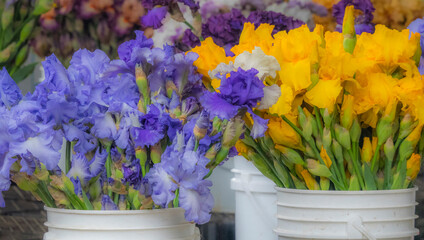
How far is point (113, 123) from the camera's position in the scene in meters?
0.68

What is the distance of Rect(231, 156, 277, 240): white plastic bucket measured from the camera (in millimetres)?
1040

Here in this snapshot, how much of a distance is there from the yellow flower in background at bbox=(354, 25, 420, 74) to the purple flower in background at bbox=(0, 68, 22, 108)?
1.17 ft

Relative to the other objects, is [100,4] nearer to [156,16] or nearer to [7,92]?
[156,16]

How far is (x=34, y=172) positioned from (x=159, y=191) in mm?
115

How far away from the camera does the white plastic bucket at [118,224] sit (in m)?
0.67

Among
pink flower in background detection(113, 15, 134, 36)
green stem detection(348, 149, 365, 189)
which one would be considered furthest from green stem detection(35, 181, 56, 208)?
pink flower in background detection(113, 15, 134, 36)

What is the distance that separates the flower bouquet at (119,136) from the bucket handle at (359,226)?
18 cm

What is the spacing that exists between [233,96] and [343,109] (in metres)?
0.18

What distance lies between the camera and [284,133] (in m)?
0.79

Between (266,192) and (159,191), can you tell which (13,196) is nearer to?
(266,192)

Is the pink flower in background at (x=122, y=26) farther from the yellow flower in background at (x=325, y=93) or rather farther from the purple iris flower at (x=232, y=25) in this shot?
the yellow flower in background at (x=325, y=93)

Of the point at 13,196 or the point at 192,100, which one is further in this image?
the point at 13,196

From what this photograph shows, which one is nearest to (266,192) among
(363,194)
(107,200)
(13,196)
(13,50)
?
(363,194)

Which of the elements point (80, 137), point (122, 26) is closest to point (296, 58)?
point (80, 137)
